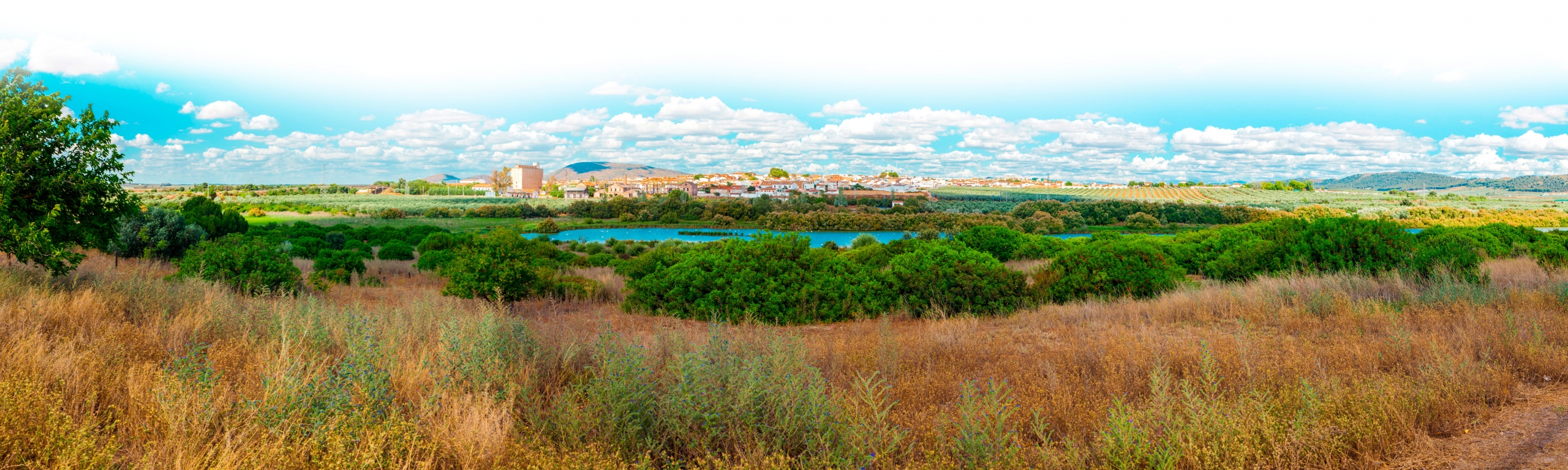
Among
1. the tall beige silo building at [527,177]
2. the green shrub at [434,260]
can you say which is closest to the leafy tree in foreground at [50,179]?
the green shrub at [434,260]

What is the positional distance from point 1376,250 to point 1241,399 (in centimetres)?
1195

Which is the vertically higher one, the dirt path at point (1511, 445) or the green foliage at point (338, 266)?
the dirt path at point (1511, 445)

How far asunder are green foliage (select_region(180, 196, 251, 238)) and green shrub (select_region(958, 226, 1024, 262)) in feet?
84.9

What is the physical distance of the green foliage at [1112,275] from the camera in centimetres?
1308

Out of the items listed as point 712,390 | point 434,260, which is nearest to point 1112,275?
point 712,390

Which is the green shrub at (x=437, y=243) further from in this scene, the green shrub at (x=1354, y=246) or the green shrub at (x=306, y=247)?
the green shrub at (x=1354, y=246)

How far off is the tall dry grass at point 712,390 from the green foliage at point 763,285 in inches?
133

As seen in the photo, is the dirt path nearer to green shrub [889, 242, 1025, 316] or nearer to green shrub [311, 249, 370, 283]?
green shrub [889, 242, 1025, 316]

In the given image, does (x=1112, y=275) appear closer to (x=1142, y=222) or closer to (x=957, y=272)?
(x=957, y=272)

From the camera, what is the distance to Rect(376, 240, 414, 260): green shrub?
29275 millimetres

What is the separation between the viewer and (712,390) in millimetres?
4230

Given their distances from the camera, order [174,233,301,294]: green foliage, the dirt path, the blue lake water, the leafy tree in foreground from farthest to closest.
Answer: the blue lake water < [174,233,301,294]: green foliage < the leafy tree in foreground < the dirt path

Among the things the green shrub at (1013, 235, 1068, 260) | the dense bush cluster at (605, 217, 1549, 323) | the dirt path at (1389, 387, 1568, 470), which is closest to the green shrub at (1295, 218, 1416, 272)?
the dense bush cluster at (605, 217, 1549, 323)

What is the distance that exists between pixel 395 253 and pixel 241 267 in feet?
61.6
